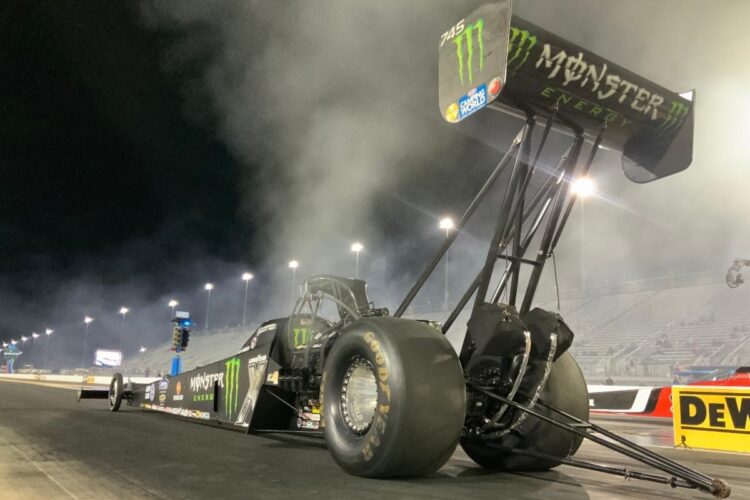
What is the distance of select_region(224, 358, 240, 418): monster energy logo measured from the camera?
6895mm

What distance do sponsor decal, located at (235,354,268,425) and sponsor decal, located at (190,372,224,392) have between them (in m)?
0.80

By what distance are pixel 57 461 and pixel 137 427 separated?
3.28m

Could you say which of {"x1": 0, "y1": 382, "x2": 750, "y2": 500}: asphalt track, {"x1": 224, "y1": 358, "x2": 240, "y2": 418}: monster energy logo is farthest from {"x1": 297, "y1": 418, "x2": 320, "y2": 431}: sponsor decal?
{"x1": 224, "y1": 358, "x2": 240, "y2": 418}: monster energy logo

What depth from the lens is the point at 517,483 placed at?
4.09 meters

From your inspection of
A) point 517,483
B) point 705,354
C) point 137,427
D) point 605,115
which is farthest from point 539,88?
point 705,354

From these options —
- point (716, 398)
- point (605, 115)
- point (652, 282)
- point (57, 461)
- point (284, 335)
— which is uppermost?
point (652, 282)

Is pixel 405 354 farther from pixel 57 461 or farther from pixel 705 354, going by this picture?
pixel 705 354

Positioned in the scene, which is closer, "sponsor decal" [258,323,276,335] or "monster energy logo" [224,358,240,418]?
"sponsor decal" [258,323,276,335]

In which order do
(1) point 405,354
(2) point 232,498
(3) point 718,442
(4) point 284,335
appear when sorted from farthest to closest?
(3) point 718,442 → (4) point 284,335 → (1) point 405,354 → (2) point 232,498

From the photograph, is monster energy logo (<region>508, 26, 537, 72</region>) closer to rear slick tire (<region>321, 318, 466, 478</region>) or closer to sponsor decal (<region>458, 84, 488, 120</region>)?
sponsor decal (<region>458, 84, 488, 120</region>)

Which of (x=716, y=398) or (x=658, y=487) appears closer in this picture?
(x=658, y=487)

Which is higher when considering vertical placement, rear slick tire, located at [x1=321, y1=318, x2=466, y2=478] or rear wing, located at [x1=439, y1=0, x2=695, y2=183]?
rear wing, located at [x1=439, y1=0, x2=695, y2=183]

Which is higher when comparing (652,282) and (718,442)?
(652,282)

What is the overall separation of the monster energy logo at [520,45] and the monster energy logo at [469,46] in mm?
220
